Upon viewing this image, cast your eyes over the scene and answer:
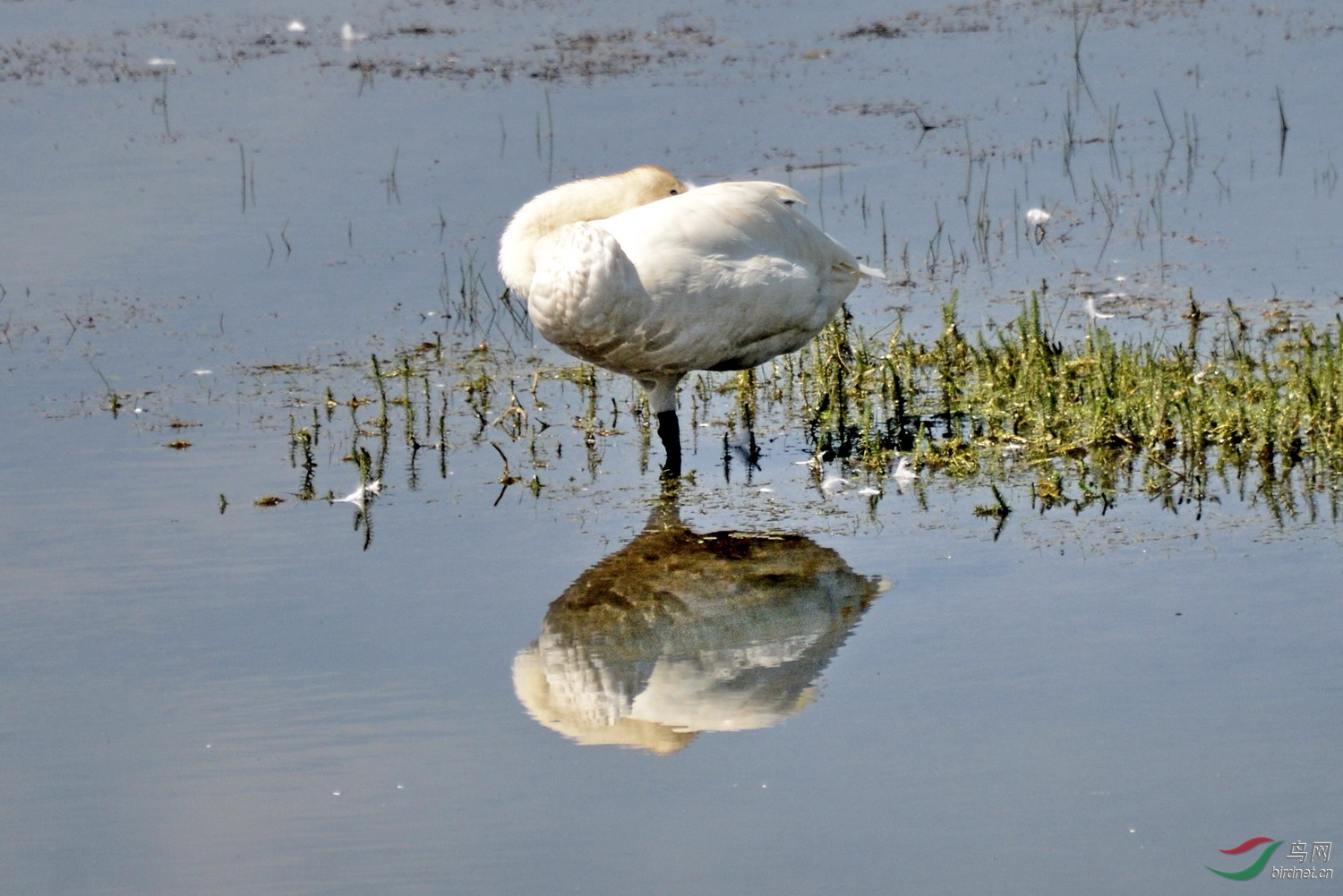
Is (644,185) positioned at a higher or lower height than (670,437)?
higher

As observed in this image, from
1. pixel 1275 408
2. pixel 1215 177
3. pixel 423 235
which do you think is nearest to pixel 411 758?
pixel 1275 408

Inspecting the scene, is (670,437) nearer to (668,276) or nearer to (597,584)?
(668,276)

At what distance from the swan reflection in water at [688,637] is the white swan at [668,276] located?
93 cm

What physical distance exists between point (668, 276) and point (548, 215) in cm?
66

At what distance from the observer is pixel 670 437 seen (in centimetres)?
789

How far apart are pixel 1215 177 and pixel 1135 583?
6993 mm

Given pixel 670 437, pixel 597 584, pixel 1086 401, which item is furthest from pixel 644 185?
pixel 597 584

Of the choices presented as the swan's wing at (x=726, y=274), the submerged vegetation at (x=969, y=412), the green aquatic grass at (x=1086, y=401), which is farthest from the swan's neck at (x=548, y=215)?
the green aquatic grass at (x=1086, y=401)

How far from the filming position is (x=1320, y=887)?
13.4 feet
